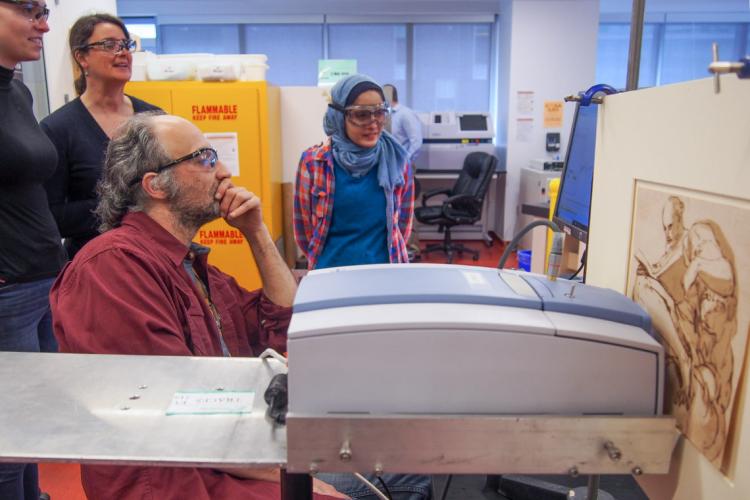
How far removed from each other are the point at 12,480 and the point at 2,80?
105cm

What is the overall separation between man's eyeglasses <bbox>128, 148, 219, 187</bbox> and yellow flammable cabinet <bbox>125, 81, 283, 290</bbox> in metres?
1.88

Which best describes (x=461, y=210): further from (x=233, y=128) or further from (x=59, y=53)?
(x=59, y=53)

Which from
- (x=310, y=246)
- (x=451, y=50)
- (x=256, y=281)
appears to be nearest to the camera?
(x=310, y=246)

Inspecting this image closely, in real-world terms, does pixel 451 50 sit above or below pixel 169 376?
above

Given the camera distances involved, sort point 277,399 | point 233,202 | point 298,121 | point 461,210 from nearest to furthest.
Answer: point 277,399
point 233,202
point 298,121
point 461,210

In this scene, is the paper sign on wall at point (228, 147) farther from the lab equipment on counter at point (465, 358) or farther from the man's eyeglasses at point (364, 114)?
the lab equipment on counter at point (465, 358)

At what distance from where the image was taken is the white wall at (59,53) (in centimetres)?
242

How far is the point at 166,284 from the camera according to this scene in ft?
3.50

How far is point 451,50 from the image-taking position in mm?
6973

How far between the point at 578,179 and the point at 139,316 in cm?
107

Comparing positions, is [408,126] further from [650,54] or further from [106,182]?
[106,182]

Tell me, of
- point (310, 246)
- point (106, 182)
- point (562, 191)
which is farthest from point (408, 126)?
point (106, 182)

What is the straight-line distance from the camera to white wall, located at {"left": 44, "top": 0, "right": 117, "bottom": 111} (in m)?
2.42

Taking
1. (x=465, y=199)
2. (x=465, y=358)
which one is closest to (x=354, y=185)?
(x=465, y=358)
